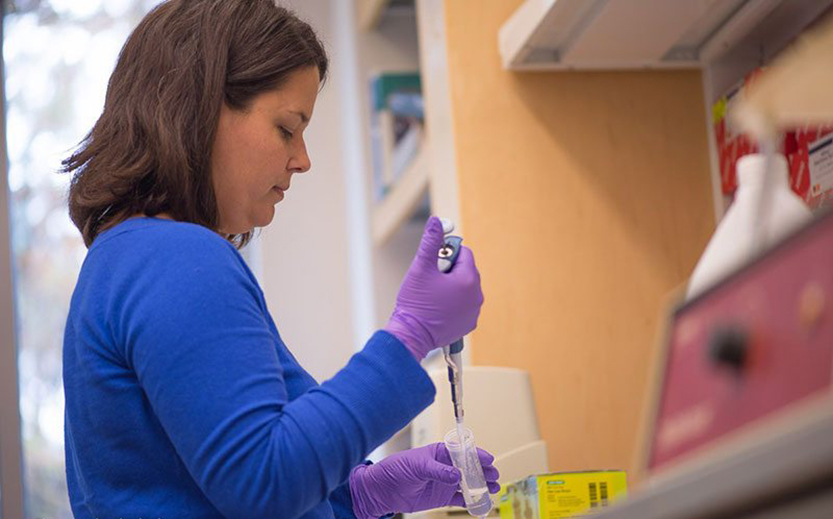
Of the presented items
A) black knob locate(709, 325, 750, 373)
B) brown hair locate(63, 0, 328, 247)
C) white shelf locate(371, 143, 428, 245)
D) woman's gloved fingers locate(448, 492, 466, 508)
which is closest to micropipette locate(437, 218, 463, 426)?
woman's gloved fingers locate(448, 492, 466, 508)

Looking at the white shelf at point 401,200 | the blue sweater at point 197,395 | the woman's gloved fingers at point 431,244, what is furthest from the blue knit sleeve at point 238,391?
the white shelf at point 401,200

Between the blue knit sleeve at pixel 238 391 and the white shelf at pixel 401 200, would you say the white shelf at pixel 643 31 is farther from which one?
the blue knit sleeve at pixel 238 391

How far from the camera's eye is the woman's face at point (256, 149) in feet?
3.64

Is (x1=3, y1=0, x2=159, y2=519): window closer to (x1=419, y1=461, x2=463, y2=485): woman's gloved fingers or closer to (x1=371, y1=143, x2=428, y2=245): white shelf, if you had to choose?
(x1=371, y1=143, x2=428, y2=245): white shelf

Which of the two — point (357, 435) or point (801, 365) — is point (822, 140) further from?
point (801, 365)

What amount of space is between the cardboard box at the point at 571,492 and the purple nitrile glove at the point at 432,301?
370mm

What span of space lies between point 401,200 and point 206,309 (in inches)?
84.1

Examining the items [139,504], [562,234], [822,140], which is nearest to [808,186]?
[822,140]

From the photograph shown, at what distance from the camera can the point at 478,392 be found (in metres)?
1.83

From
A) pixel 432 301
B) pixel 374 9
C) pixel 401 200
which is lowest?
pixel 432 301

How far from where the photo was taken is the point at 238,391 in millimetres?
888

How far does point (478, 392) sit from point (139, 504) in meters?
0.92

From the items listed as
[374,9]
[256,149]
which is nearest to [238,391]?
[256,149]

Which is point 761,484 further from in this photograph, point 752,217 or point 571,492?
point 571,492
